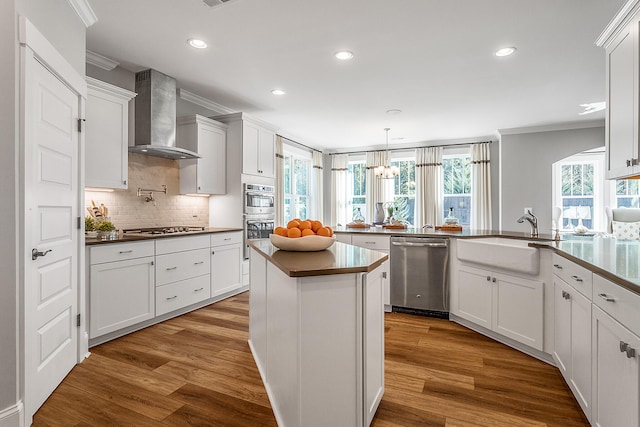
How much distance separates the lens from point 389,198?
7918 millimetres

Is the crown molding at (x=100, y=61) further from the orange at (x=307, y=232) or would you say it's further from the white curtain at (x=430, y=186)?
the white curtain at (x=430, y=186)

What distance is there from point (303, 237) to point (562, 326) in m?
1.82

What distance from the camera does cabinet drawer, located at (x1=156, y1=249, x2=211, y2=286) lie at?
11.4ft

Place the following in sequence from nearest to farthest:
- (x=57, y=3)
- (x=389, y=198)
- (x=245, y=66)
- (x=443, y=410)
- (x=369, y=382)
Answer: (x=369, y=382), (x=443, y=410), (x=57, y=3), (x=245, y=66), (x=389, y=198)

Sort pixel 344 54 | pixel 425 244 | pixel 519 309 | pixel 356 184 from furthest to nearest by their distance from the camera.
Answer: pixel 356 184 → pixel 425 244 → pixel 344 54 → pixel 519 309

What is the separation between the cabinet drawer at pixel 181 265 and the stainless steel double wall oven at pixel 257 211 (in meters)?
0.78

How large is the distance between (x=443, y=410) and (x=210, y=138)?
4020 mm

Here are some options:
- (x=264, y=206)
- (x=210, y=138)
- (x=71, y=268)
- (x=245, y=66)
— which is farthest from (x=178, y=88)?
(x=71, y=268)

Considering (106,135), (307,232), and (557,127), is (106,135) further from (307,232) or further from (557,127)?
(557,127)

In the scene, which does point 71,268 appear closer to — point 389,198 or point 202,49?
point 202,49

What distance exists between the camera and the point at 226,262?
444cm

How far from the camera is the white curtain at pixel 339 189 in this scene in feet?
27.3

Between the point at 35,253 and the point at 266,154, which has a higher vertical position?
the point at 266,154

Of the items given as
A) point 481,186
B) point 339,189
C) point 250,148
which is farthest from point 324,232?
point 339,189
